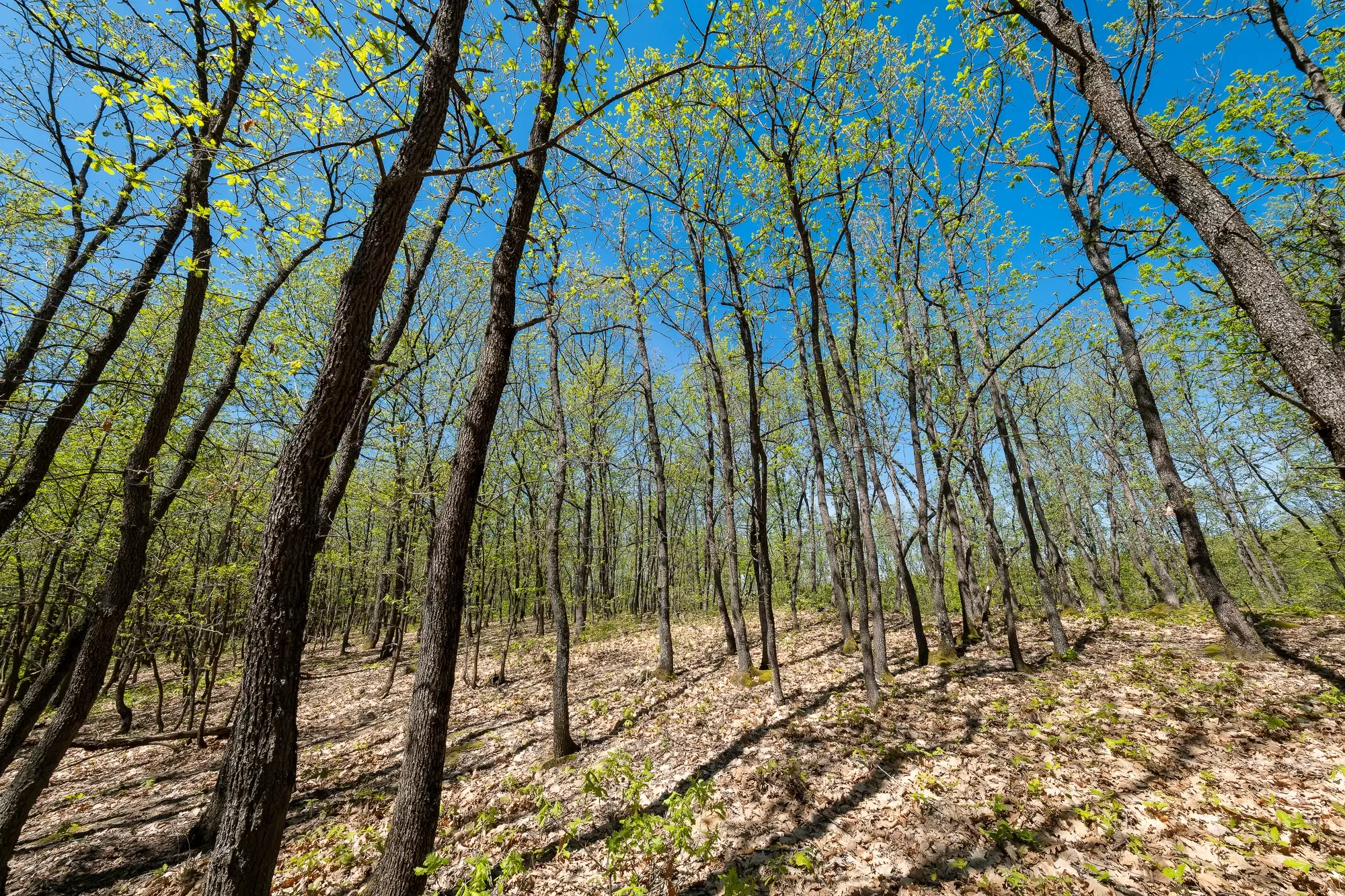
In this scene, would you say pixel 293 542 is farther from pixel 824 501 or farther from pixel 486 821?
pixel 824 501

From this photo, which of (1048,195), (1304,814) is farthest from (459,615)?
(1048,195)

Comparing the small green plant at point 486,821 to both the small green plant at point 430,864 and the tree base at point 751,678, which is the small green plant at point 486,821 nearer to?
the small green plant at point 430,864

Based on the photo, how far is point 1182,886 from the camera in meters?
3.16

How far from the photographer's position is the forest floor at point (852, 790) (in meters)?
3.58

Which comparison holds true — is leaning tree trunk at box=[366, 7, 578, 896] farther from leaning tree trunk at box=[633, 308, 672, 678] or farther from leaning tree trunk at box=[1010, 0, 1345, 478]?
leaning tree trunk at box=[633, 308, 672, 678]

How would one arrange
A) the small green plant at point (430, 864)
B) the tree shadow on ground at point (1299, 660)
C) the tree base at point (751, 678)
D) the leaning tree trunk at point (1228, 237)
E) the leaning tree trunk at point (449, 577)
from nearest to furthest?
the small green plant at point (430, 864) → the leaning tree trunk at point (1228, 237) → the leaning tree trunk at point (449, 577) → the tree shadow on ground at point (1299, 660) → the tree base at point (751, 678)

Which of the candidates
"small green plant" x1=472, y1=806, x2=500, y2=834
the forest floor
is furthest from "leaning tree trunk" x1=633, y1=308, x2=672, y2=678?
"small green plant" x1=472, y1=806, x2=500, y2=834

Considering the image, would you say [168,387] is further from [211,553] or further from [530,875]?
[211,553]

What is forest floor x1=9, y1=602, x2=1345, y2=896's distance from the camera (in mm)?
3576

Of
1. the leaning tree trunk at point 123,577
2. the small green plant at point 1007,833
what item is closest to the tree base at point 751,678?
the small green plant at point 1007,833

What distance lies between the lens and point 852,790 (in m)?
4.93

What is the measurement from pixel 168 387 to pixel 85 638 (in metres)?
2.93

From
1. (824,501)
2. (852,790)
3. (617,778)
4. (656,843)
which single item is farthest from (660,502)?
(656,843)

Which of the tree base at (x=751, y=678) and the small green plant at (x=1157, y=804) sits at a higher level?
the tree base at (x=751, y=678)
